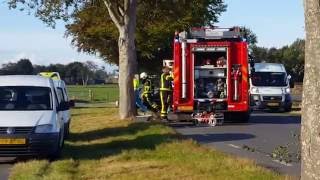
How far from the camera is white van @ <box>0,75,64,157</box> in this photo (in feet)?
45.0

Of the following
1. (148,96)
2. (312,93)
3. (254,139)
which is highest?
(312,93)

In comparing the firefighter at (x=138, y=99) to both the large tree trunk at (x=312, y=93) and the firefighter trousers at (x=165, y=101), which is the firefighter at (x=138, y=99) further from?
the large tree trunk at (x=312, y=93)

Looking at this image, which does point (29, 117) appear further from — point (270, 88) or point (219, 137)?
point (270, 88)

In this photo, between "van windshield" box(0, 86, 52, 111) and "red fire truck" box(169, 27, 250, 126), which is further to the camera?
"red fire truck" box(169, 27, 250, 126)

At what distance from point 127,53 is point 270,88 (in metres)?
13.6

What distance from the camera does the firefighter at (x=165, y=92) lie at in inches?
992

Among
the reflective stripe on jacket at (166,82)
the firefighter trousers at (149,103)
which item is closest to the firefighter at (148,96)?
the firefighter trousers at (149,103)

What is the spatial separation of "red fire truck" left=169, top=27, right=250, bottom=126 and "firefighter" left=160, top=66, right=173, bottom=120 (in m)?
0.63

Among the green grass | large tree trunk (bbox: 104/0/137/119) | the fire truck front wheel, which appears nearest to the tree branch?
large tree trunk (bbox: 104/0/137/119)

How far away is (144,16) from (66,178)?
782 inches

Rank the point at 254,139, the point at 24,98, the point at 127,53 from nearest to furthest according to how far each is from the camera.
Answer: the point at 24,98
the point at 254,139
the point at 127,53

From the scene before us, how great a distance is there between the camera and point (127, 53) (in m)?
24.9

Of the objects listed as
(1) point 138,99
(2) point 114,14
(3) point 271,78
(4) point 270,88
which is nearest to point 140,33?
(3) point 271,78

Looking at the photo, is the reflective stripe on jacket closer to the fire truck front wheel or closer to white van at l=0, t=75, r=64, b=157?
the fire truck front wheel
